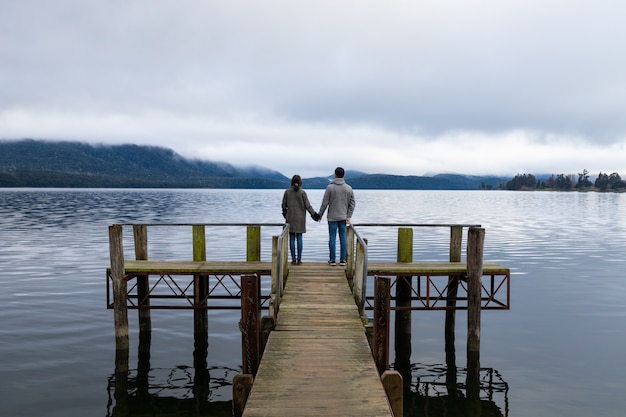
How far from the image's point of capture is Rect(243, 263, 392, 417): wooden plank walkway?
6520 millimetres

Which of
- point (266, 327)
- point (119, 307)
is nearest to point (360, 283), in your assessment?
point (266, 327)

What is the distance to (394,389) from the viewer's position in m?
6.97

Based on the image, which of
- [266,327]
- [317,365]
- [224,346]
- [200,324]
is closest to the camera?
[317,365]

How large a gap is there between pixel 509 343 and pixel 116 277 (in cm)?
1335

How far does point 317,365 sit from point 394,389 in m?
1.44

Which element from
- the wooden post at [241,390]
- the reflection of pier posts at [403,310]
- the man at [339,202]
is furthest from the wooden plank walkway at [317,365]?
the reflection of pier posts at [403,310]

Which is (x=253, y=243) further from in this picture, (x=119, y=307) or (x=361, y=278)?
(x=361, y=278)

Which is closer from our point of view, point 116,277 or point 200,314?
point 116,277

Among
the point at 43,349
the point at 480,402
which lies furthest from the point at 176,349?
the point at 480,402

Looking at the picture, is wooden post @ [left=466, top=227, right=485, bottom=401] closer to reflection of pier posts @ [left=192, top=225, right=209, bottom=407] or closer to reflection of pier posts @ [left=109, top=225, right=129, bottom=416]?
reflection of pier posts @ [left=192, top=225, right=209, bottom=407]

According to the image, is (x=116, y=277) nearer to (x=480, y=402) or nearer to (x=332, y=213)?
(x=332, y=213)

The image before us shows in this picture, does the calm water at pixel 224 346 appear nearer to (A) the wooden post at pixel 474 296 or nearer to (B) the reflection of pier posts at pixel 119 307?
(B) the reflection of pier posts at pixel 119 307

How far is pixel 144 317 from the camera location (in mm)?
16734

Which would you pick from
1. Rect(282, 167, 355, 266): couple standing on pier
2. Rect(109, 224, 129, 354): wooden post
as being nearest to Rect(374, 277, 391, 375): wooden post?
Rect(282, 167, 355, 266): couple standing on pier
